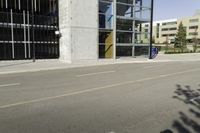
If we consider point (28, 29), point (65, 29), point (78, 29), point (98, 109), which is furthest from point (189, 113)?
point (28, 29)

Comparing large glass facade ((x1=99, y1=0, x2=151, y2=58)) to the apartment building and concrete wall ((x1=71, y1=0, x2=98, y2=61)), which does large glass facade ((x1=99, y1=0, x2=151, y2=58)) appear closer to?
concrete wall ((x1=71, y1=0, x2=98, y2=61))

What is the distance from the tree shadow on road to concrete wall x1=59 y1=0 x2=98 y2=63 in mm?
16050

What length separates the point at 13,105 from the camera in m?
7.93

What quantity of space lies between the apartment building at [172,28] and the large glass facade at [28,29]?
97107 mm

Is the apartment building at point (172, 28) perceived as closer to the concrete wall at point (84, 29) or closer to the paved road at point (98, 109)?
the concrete wall at point (84, 29)

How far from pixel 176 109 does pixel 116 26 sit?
23.5m

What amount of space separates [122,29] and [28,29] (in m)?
12.1

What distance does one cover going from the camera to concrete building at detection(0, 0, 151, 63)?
79.7ft

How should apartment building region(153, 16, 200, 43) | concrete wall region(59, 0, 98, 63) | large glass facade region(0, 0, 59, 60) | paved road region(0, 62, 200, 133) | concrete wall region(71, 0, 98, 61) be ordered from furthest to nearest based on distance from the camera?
apartment building region(153, 16, 200, 43)
concrete wall region(71, 0, 98, 61)
concrete wall region(59, 0, 98, 63)
large glass facade region(0, 0, 59, 60)
paved road region(0, 62, 200, 133)

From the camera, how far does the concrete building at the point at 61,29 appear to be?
79.7 ft

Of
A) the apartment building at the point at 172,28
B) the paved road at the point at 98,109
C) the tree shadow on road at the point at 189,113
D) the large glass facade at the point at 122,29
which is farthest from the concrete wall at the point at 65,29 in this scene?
the apartment building at the point at 172,28

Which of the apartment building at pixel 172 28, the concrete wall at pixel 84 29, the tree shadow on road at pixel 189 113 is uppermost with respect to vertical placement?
the apartment building at pixel 172 28

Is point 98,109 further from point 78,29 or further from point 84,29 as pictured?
point 84,29

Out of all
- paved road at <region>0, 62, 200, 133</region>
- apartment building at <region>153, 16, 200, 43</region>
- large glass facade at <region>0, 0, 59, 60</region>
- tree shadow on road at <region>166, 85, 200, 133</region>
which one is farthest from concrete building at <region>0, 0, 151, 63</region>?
apartment building at <region>153, 16, 200, 43</region>
